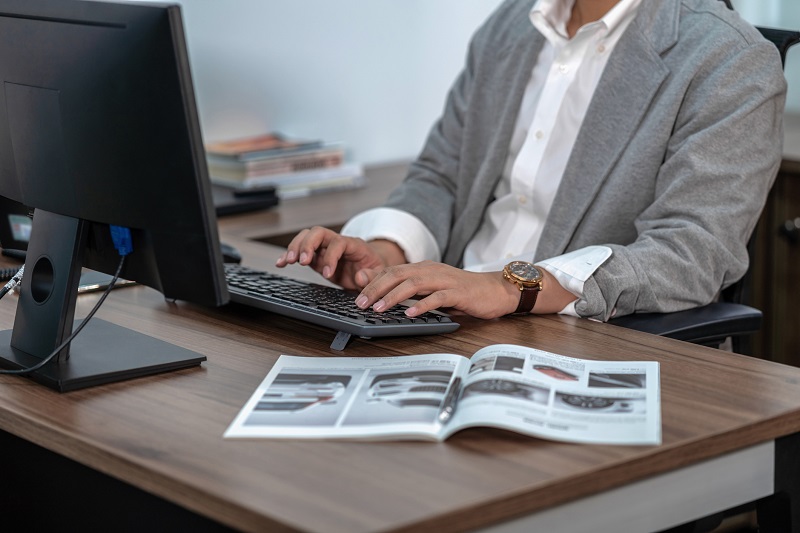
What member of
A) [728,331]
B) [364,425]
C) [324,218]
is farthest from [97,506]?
[324,218]

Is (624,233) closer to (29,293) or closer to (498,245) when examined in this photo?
(498,245)

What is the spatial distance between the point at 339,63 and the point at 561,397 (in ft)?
6.52

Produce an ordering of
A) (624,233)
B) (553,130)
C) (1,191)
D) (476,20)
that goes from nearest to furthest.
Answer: (1,191) → (624,233) → (553,130) → (476,20)

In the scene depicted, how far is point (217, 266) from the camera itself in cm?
102

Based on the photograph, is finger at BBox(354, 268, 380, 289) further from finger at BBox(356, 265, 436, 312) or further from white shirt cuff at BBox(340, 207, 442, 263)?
white shirt cuff at BBox(340, 207, 442, 263)

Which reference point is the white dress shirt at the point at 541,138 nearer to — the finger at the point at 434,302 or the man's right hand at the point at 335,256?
the man's right hand at the point at 335,256

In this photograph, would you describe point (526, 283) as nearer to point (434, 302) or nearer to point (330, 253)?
point (434, 302)

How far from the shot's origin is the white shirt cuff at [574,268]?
1377mm

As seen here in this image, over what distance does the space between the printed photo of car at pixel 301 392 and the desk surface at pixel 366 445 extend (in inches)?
1.1

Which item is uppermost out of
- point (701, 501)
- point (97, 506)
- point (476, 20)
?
point (476, 20)

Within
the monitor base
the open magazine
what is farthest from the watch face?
the monitor base

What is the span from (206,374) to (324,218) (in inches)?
45.1

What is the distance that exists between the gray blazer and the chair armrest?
0.02 m

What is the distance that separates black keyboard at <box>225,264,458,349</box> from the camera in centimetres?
122
